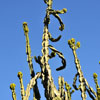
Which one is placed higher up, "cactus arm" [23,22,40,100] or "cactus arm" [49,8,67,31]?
"cactus arm" [49,8,67,31]

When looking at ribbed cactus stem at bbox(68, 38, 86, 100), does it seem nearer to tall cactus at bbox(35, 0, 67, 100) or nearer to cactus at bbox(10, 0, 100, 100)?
cactus at bbox(10, 0, 100, 100)

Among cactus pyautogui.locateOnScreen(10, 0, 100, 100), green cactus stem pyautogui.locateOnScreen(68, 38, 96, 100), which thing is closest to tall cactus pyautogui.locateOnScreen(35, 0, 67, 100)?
cactus pyautogui.locateOnScreen(10, 0, 100, 100)

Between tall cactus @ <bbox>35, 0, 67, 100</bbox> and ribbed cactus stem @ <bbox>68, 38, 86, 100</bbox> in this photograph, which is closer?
tall cactus @ <bbox>35, 0, 67, 100</bbox>

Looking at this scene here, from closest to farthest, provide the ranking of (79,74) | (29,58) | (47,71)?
(47,71) → (29,58) → (79,74)

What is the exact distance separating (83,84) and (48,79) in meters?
3.62

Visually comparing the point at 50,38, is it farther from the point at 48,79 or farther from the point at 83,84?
the point at 83,84

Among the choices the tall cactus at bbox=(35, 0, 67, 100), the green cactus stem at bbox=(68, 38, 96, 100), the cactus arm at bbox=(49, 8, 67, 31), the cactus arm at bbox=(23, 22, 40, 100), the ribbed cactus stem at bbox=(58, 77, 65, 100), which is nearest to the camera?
the tall cactus at bbox=(35, 0, 67, 100)

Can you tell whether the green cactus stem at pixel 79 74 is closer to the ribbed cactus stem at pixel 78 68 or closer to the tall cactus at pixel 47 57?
the ribbed cactus stem at pixel 78 68

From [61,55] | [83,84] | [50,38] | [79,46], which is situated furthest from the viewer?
[79,46]

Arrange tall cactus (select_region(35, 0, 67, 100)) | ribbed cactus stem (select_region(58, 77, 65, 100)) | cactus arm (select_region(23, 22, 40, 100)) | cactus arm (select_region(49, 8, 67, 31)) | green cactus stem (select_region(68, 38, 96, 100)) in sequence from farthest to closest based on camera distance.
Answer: green cactus stem (select_region(68, 38, 96, 100)) < cactus arm (select_region(49, 8, 67, 31)) < ribbed cactus stem (select_region(58, 77, 65, 100)) < cactus arm (select_region(23, 22, 40, 100)) < tall cactus (select_region(35, 0, 67, 100))

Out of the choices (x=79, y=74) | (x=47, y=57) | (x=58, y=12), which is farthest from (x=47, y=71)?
(x=79, y=74)

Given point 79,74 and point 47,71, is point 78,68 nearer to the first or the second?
point 79,74

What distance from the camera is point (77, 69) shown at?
8.16 metres

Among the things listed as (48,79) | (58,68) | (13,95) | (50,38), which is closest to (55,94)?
(48,79)
